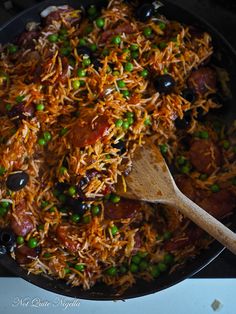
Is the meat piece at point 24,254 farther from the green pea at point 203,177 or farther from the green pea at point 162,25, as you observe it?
the green pea at point 162,25

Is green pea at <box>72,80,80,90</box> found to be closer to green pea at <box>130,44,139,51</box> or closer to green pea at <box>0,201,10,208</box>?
green pea at <box>130,44,139,51</box>

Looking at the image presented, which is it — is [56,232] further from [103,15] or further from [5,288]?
[103,15]

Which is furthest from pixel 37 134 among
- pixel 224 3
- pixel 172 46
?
pixel 224 3

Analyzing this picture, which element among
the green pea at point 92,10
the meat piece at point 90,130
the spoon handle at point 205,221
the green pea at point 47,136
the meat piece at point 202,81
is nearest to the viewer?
the spoon handle at point 205,221

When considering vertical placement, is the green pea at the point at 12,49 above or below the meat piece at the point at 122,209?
above

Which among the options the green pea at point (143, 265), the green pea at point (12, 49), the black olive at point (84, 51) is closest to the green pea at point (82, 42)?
the black olive at point (84, 51)

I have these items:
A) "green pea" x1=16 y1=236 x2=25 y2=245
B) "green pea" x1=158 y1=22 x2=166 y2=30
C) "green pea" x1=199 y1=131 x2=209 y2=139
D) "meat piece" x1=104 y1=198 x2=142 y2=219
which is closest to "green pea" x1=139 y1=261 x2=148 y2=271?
"meat piece" x1=104 y1=198 x2=142 y2=219
